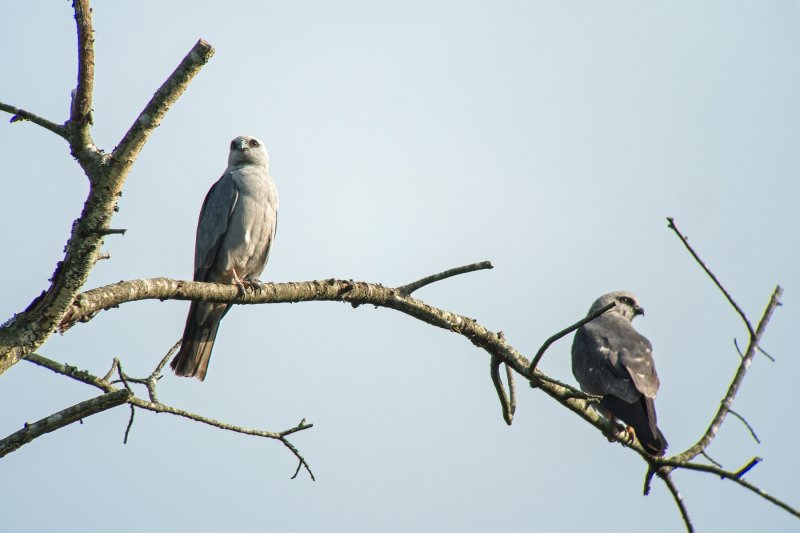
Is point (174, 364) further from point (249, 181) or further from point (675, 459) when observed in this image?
point (675, 459)

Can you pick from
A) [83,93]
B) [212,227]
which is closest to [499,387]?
[83,93]

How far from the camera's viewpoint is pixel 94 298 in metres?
2.99

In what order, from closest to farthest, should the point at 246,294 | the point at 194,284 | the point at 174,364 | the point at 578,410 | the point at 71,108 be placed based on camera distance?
the point at 71,108
the point at 194,284
the point at 246,294
the point at 578,410
the point at 174,364

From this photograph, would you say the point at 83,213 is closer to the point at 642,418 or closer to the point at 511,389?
the point at 511,389

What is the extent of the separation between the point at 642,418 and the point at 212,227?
399 centimetres

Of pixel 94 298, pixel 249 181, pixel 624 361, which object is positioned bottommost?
pixel 94 298

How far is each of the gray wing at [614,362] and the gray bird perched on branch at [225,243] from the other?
3.22 m

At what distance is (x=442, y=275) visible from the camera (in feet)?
13.3

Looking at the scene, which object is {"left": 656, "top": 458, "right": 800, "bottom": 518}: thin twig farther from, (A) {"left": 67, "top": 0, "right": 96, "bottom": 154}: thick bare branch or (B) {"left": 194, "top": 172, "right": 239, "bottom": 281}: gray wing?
(B) {"left": 194, "top": 172, "right": 239, "bottom": 281}: gray wing

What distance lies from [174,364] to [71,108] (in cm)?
395

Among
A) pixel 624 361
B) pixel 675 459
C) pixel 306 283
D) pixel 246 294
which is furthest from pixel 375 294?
pixel 624 361

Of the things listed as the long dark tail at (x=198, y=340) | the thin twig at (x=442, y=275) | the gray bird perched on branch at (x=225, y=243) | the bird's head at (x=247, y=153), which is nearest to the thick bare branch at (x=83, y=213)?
the thin twig at (x=442, y=275)

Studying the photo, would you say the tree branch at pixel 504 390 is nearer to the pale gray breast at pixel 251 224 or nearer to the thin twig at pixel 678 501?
the thin twig at pixel 678 501

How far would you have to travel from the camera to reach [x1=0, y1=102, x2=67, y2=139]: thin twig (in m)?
2.77
